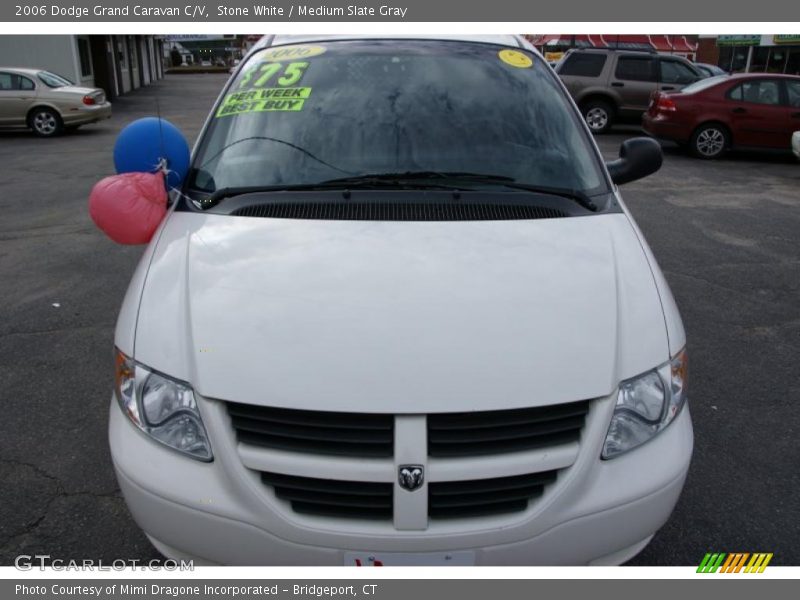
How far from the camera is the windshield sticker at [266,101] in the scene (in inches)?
124

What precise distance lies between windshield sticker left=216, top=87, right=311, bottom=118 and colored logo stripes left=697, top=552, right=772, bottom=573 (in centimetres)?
253

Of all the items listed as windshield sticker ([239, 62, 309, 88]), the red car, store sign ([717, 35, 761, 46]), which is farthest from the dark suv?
store sign ([717, 35, 761, 46])

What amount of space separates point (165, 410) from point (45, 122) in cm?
1620

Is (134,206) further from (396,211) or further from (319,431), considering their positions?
(319,431)

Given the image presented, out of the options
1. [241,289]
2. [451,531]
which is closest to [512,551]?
[451,531]

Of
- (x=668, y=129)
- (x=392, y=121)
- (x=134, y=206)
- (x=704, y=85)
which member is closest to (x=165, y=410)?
(x=134, y=206)

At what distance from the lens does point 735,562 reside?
2.62 meters

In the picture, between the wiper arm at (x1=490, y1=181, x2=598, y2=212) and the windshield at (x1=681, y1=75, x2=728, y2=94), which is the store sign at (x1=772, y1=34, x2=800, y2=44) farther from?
the wiper arm at (x1=490, y1=181, x2=598, y2=212)

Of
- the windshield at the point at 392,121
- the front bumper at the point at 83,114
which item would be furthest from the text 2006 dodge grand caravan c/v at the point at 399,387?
the front bumper at the point at 83,114

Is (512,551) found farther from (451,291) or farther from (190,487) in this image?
(190,487)

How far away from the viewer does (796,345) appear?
4566 mm

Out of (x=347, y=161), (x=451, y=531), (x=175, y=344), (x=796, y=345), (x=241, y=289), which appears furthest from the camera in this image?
(x=796, y=345)

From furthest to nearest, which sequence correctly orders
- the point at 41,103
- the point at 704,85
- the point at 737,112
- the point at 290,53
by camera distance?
the point at 41,103
the point at 704,85
the point at 737,112
the point at 290,53

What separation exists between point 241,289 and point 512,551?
117cm
